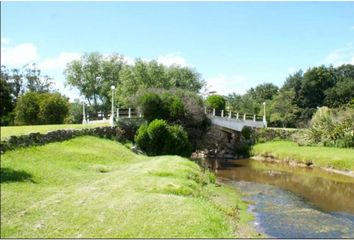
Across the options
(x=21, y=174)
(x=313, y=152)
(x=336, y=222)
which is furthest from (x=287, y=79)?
(x=21, y=174)

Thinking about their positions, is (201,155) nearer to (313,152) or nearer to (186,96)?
(186,96)

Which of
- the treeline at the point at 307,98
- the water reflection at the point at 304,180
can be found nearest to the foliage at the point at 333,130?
the water reflection at the point at 304,180

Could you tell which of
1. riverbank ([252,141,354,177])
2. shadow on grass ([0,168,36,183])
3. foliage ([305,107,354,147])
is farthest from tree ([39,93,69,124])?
shadow on grass ([0,168,36,183])

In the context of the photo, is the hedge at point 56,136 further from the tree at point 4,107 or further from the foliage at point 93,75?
the foliage at point 93,75

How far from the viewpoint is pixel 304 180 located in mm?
30297

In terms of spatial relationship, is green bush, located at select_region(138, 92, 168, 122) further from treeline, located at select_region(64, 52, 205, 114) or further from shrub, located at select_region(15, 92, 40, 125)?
treeline, located at select_region(64, 52, 205, 114)

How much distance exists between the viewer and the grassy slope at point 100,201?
36.9ft

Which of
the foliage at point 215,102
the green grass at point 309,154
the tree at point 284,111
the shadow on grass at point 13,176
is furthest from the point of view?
the tree at point 284,111

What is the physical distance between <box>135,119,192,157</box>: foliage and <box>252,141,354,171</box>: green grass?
466 inches

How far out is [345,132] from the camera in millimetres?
39781

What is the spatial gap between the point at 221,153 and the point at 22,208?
37.7 m

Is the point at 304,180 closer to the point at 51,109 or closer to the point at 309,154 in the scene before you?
the point at 309,154

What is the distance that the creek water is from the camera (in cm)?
1658

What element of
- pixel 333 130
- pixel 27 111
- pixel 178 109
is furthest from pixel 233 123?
pixel 27 111
